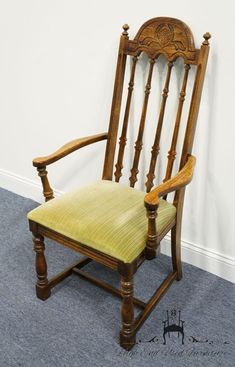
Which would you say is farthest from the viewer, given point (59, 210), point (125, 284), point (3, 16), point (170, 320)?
point (3, 16)

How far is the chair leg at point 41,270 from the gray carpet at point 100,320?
1.4 inches

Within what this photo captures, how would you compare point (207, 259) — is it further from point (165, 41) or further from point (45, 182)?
point (165, 41)

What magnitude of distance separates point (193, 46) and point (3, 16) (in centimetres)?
124

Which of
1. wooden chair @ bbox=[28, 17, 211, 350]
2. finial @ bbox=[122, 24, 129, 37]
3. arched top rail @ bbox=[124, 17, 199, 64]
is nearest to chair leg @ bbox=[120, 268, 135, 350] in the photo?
wooden chair @ bbox=[28, 17, 211, 350]

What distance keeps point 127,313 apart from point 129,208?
37cm

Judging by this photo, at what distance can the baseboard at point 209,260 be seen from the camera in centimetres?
173

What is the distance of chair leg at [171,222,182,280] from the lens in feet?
5.22

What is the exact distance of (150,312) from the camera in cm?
150

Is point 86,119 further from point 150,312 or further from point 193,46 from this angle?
point 150,312

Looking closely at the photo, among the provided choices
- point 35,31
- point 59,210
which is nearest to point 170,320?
point 59,210

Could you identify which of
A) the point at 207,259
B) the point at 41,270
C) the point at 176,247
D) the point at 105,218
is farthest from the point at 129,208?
the point at 207,259

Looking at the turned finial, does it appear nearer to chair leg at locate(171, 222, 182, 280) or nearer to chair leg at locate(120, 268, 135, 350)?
chair leg at locate(171, 222, 182, 280)

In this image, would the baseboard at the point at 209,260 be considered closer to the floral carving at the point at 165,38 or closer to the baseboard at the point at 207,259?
the baseboard at the point at 207,259

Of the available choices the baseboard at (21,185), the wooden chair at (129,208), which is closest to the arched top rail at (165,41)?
the wooden chair at (129,208)
